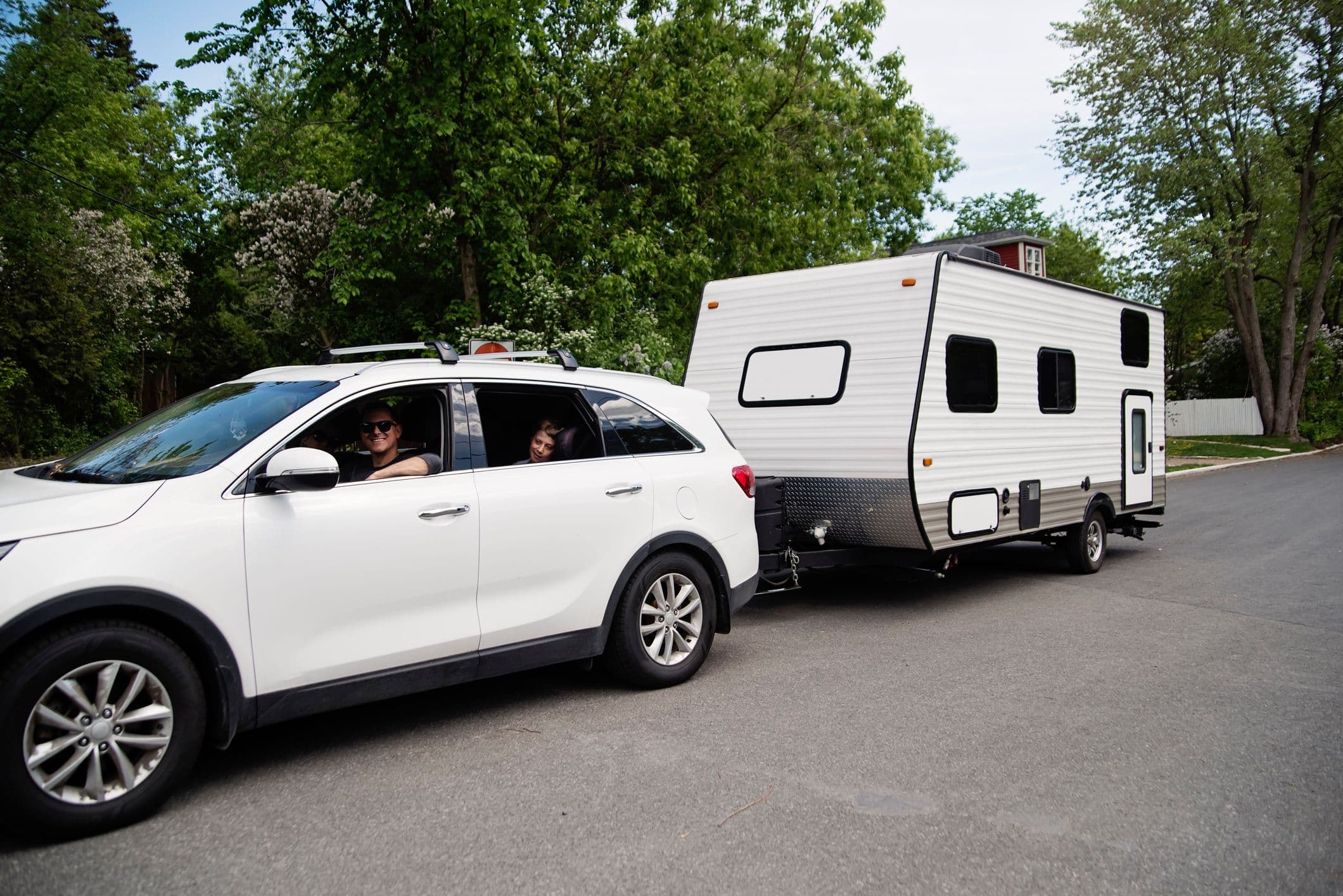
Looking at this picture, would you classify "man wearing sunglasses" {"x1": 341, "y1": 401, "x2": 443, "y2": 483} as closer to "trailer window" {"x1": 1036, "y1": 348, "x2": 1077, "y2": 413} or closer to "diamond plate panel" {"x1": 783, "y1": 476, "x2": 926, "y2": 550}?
"diamond plate panel" {"x1": 783, "y1": 476, "x2": 926, "y2": 550}

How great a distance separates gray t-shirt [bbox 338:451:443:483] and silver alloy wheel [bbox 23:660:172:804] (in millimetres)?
1246

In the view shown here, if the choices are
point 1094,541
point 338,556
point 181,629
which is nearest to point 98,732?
point 181,629

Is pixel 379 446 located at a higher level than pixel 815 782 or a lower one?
higher

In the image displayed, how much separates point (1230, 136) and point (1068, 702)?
33.6 m

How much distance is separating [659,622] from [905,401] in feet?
9.38

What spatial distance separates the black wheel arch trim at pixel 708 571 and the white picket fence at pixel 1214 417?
1662 inches

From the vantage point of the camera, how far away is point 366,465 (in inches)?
205

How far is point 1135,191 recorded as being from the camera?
33.9 metres

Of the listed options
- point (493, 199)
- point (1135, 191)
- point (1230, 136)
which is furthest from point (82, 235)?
point (1230, 136)

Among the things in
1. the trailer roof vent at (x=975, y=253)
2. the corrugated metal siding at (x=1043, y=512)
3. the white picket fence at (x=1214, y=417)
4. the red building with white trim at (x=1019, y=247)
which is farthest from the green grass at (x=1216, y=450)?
the trailer roof vent at (x=975, y=253)

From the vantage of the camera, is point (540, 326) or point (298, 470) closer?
point (298, 470)

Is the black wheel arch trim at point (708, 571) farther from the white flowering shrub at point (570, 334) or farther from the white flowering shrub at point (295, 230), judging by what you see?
the white flowering shrub at point (295, 230)

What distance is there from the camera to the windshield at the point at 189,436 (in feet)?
14.3

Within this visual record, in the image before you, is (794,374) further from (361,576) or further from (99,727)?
(99,727)
